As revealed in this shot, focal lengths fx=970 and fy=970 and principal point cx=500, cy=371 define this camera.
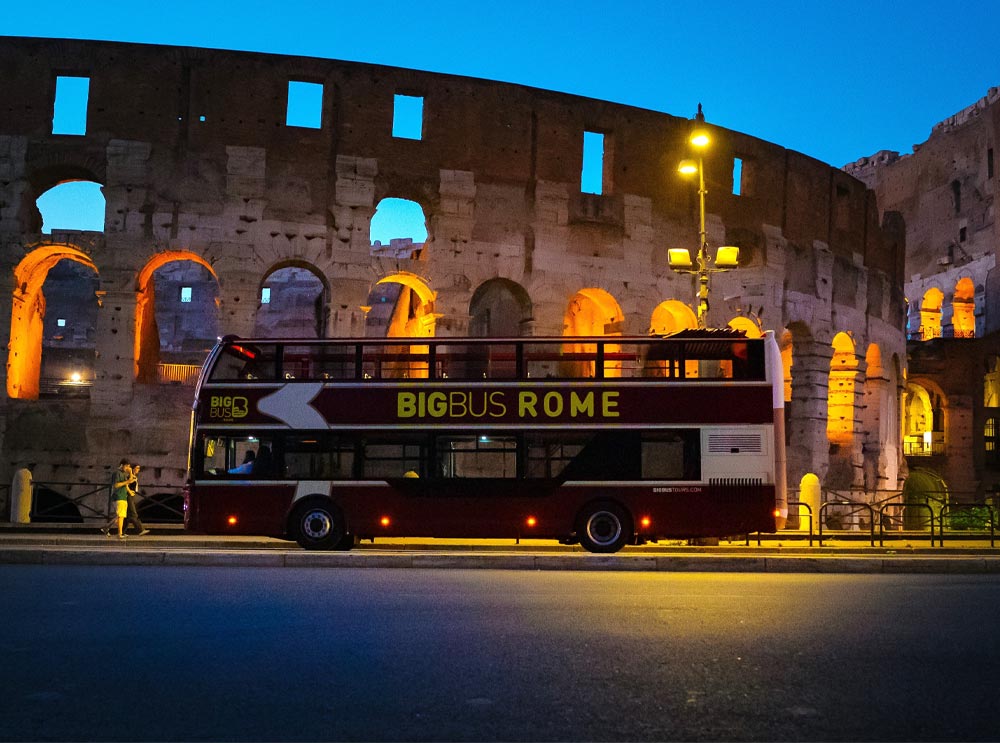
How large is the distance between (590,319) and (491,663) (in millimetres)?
25499

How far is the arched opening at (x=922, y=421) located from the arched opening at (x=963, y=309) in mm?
4280

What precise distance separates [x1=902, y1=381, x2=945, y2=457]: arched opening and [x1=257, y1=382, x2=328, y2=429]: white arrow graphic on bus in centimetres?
3503

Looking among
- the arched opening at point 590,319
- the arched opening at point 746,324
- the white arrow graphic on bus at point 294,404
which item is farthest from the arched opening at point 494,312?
the white arrow graphic on bus at point 294,404

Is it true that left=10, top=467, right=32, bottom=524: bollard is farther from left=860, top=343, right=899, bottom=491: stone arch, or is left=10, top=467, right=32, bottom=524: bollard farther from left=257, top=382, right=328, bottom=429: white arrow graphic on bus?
left=860, top=343, right=899, bottom=491: stone arch

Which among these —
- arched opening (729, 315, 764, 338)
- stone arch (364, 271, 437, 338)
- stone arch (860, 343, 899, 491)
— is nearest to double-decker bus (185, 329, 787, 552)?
stone arch (364, 271, 437, 338)

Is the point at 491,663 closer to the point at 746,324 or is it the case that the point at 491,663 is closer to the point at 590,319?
the point at 746,324

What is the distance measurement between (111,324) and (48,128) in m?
4.98

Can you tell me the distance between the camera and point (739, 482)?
14.3 metres

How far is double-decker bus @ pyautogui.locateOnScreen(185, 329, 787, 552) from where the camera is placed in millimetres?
14289

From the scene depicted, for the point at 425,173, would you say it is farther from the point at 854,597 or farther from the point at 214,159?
the point at 854,597

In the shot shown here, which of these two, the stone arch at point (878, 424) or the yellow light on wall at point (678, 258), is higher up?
the yellow light on wall at point (678, 258)

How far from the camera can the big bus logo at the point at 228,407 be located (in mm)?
14719

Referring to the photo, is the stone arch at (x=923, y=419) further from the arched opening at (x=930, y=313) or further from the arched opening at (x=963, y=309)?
the arched opening at (x=930, y=313)

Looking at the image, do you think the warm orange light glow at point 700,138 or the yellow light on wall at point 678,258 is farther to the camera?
the yellow light on wall at point 678,258
